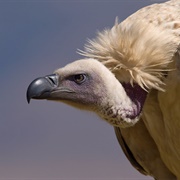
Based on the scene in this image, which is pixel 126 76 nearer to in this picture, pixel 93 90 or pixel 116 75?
pixel 116 75

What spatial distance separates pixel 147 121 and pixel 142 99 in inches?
20.6

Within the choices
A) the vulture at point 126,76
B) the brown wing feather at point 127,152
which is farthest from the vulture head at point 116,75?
the brown wing feather at point 127,152

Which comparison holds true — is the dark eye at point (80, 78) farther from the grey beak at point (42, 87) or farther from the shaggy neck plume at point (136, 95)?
the shaggy neck plume at point (136, 95)

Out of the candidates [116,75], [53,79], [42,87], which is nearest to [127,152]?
[116,75]

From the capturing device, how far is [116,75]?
23.5 feet

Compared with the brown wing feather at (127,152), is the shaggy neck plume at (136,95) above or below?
above

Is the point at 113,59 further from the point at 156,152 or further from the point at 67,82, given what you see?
the point at 156,152

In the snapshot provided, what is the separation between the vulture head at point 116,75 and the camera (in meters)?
7.05

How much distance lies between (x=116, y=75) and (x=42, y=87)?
2.46ft

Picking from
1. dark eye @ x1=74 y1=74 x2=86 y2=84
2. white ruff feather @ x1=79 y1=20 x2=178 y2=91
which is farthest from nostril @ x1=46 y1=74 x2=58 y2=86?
white ruff feather @ x1=79 y1=20 x2=178 y2=91

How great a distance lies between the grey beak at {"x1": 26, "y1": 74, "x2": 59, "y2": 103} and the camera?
6.77 metres

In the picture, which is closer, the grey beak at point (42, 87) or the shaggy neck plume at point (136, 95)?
the grey beak at point (42, 87)

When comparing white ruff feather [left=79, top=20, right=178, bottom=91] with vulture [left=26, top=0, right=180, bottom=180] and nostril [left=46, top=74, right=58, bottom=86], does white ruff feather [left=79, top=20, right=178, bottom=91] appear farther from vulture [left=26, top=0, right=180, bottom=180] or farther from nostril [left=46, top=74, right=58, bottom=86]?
nostril [left=46, top=74, right=58, bottom=86]

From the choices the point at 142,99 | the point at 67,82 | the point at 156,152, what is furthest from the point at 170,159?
the point at 67,82
